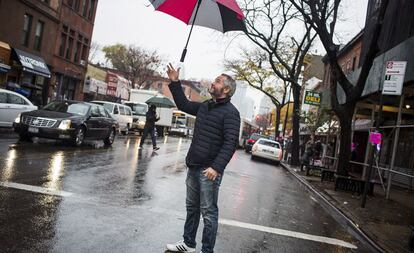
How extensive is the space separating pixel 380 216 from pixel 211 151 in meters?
6.45

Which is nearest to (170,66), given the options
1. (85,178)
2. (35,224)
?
(35,224)

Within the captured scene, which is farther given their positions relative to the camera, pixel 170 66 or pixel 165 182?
pixel 165 182

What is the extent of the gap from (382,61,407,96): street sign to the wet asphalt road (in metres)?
3.09

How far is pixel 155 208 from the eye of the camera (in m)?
7.04

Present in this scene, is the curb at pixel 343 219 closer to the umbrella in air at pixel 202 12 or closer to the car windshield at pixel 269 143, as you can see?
the umbrella in air at pixel 202 12

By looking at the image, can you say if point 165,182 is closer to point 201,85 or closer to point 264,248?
point 264,248

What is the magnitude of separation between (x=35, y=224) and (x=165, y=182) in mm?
4939

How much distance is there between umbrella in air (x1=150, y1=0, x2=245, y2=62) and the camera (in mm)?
6086

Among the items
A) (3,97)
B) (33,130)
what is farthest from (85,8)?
(33,130)

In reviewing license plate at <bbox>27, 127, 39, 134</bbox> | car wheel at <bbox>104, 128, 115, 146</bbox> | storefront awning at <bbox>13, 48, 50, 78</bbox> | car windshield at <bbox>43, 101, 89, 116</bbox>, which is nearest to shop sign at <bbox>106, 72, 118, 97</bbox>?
storefront awning at <bbox>13, 48, 50, 78</bbox>

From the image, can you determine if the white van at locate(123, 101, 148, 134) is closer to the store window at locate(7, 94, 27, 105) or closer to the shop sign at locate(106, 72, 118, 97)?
the store window at locate(7, 94, 27, 105)

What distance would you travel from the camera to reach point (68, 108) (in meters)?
15.1

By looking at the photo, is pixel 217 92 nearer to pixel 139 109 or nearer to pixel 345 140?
pixel 345 140

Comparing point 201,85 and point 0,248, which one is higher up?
point 201,85
